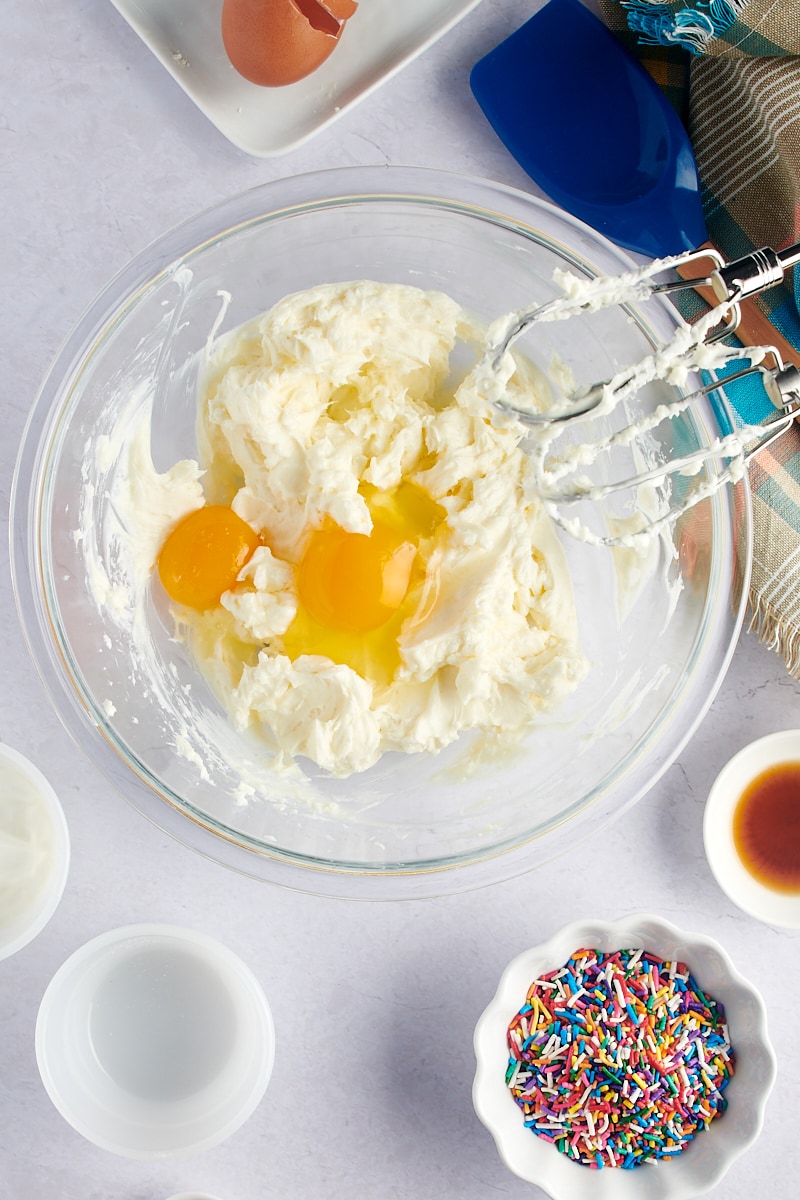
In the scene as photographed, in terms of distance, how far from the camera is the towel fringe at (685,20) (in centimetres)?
150

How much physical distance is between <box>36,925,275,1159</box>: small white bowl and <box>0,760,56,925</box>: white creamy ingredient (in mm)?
138

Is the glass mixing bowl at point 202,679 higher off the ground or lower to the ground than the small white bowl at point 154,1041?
higher

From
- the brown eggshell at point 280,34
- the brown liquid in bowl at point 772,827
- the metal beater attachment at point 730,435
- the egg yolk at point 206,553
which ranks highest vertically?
the brown eggshell at point 280,34

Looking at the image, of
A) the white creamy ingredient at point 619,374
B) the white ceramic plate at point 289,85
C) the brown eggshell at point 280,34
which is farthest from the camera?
the white ceramic plate at point 289,85

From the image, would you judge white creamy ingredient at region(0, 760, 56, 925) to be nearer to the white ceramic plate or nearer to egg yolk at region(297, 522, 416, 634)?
egg yolk at region(297, 522, 416, 634)

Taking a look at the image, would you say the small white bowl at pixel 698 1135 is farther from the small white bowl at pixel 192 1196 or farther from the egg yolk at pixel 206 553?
the egg yolk at pixel 206 553

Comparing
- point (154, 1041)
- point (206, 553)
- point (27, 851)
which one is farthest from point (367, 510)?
point (154, 1041)

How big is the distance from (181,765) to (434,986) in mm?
627

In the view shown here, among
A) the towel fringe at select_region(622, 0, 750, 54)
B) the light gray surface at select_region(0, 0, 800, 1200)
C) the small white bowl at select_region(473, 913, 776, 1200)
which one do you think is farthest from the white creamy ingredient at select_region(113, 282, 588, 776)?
the towel fringe at select_region(622, 0, 750, 54)

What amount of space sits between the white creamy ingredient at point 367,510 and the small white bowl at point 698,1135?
0.41 metres

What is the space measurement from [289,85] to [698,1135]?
197 centimetres

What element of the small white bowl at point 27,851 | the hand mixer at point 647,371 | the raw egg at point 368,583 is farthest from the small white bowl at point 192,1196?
the hand mixer at point 647,371

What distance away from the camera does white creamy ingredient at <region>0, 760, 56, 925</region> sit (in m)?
1.67

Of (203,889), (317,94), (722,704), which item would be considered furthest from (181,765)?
(317,94)
